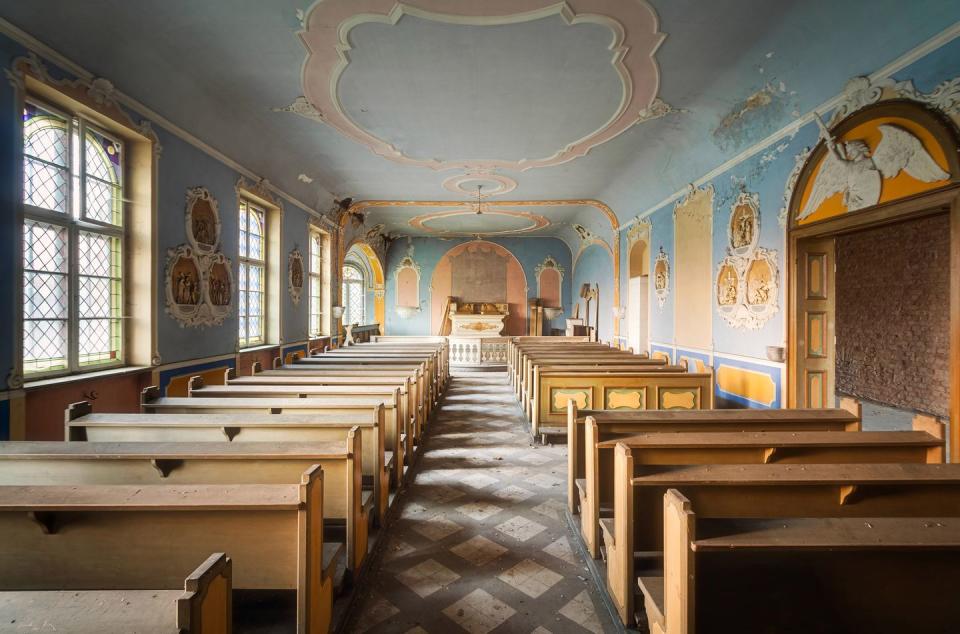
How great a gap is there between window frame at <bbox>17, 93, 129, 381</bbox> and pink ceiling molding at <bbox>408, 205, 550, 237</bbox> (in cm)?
803

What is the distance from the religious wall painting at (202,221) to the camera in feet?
17.4

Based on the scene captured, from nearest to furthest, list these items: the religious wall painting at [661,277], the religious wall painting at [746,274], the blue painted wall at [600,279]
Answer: the religious wall painting at [746,274] < the religious wall painting at [661,277] < the blue painted wall at [600,279]

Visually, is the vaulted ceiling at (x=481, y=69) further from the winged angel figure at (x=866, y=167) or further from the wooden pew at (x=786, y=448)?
the wooden pew at (x=786, y=448)

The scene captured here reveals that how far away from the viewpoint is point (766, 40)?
4059mm

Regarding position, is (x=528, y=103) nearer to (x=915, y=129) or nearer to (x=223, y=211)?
(x=915, y=129)

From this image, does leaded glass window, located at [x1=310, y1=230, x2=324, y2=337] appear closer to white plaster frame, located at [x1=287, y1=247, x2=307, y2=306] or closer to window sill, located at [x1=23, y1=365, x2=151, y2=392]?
white plaster frame, located at [x1=287, y1=247, x2=307, y2=306]

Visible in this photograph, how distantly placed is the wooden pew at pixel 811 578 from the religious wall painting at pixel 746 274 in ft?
14.4

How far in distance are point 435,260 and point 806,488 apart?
48.4 feet

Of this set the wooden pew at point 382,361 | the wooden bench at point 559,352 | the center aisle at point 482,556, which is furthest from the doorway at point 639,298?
the center aisle at point 482,556

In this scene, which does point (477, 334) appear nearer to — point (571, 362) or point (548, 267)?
point (548, 267)

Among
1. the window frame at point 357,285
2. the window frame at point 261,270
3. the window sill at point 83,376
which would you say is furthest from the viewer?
the window frame at point 357,285

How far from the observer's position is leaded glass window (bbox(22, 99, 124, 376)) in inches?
143

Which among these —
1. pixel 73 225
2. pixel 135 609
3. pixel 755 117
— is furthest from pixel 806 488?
pixel 73 225

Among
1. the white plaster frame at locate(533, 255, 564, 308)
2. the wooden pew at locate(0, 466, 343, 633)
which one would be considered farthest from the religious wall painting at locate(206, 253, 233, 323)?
the white plaster frame at locate(533, 255, 564, 308)
